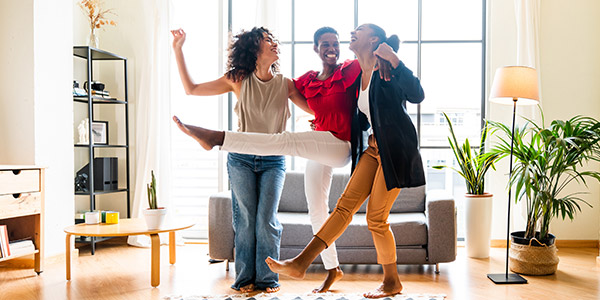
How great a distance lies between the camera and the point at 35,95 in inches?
157

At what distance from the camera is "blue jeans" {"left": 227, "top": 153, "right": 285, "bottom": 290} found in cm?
301

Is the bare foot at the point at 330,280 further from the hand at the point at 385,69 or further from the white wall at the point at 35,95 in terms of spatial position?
the white wall at the point at 35,95

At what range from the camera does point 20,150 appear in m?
4.02

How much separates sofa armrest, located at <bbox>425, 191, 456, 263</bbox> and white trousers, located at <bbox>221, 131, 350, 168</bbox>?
48.1 inches

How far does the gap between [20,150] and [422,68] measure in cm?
371

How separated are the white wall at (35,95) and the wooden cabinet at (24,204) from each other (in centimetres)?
22

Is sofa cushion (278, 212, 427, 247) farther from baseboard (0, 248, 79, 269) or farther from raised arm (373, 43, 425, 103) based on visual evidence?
baseboard (0, 248, 79, 269)

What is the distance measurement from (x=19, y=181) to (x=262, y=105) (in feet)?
6.43

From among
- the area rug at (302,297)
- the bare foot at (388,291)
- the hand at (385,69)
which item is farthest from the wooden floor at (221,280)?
the hand at (385,69)

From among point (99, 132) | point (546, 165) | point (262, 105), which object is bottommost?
point (546, 165)

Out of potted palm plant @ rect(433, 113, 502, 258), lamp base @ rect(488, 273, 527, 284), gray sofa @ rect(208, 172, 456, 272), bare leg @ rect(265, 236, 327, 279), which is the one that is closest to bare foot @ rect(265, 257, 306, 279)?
bare leg @ rect(265, 236, 327, 279)

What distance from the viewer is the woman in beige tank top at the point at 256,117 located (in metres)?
3.00

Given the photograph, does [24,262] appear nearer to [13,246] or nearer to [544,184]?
[13,246]

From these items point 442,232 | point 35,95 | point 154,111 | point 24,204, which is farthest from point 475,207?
point 35,95
